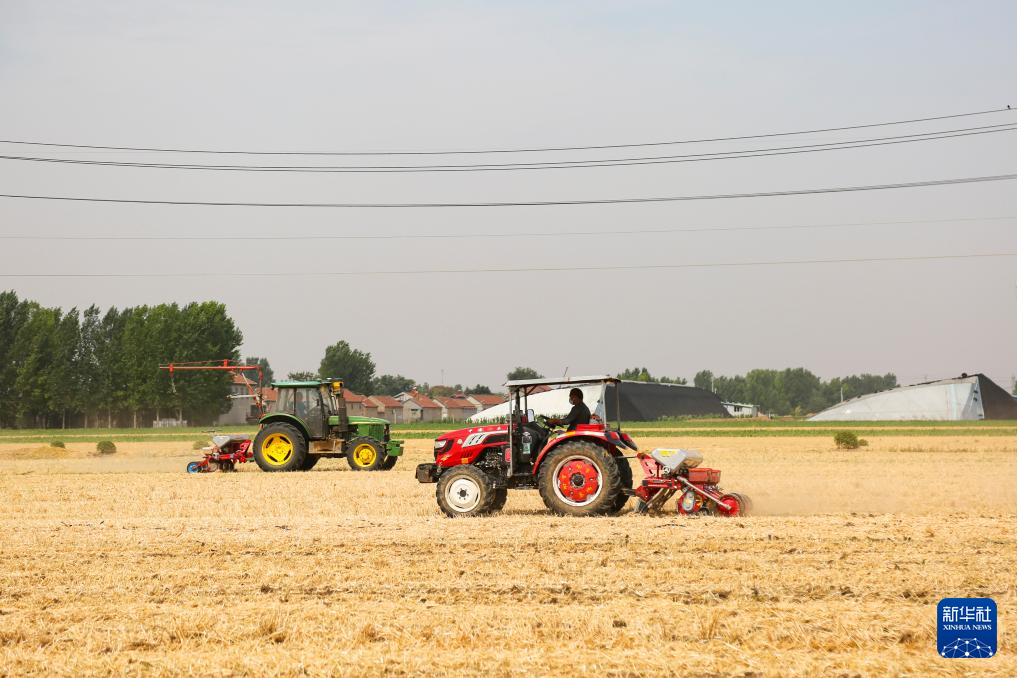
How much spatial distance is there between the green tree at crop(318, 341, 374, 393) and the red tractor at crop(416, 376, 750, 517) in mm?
114062

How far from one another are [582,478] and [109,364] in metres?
89.0

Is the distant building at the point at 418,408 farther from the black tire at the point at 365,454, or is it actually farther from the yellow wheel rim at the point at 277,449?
the yellow wheel rim at the point at 277,449

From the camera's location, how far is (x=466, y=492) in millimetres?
A: 14758

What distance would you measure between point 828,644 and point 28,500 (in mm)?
15257

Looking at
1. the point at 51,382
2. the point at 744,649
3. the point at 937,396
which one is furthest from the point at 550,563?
the point at 51,382

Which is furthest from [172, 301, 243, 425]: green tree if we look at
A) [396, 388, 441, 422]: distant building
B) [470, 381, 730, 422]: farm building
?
[396, 388, 441, 422]: distant building

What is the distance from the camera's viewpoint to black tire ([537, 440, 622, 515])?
46.1ft

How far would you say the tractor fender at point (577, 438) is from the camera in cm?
1432

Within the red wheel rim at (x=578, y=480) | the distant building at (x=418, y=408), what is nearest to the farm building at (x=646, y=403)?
the distant building at (x=418, y=408)

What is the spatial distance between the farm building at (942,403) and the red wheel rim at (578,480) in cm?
7474

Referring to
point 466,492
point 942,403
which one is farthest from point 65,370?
point 466,492

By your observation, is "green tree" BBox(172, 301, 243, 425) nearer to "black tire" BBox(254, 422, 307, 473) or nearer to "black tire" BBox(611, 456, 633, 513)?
"black tire" BBox(254, 422, 307, 473)

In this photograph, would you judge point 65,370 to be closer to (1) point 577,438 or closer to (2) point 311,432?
(2) point 311,432

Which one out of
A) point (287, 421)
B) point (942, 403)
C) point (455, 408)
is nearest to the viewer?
point (287, 421)
